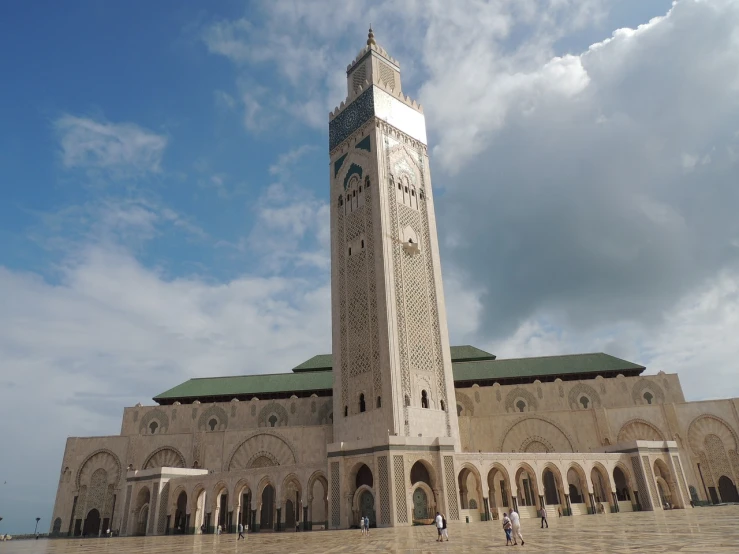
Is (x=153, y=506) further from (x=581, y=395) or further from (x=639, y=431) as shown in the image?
(x=639, y=431)

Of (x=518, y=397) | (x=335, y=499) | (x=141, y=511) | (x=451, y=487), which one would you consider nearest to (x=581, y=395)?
(x=518, y=397)

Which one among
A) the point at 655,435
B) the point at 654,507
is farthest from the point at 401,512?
the point at 655,435

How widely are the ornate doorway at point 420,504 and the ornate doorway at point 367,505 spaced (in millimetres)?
1542

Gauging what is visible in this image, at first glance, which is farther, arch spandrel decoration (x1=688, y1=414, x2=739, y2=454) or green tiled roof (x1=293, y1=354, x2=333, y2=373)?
green tiled roof (x1=293, y1=354, x2=333, y2=373)

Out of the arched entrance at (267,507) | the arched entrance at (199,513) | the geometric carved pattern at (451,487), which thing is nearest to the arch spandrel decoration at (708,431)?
the geometric carved pattern at (451,487)

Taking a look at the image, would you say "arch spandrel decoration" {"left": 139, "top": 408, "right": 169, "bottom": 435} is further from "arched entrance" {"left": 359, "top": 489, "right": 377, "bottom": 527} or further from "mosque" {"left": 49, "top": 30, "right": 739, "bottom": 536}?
"arched entrance" {"left": 359, "top": 489, "right": 377, "bottom": 527}

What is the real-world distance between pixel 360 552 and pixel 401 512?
951 cm

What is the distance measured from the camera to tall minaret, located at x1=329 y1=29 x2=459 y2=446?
72.7 feet

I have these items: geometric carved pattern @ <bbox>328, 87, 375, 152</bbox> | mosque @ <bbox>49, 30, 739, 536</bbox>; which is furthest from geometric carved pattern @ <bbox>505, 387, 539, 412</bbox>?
geometric carved pattern @ <bbox>328, 87, 375, 152</bbox>

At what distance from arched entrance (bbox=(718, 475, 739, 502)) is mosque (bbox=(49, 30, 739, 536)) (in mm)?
74

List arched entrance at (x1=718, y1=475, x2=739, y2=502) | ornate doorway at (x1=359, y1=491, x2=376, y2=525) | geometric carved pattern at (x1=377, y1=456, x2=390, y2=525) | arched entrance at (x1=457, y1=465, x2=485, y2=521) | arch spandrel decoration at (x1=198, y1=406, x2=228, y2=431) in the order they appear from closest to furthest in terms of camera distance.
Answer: geometric carved pattern at (x1=377, y1=456, x2=390, y2=525)
ornate doorway at (x1=359, y1=491, x2=376, y2=525)
arched entrance at (x1=457, y1=465, x2=485, y2=521)
arched entrance at (x1=718, y1=475, x2=739, y2=502)
arch spandrel decoration at (x1=198, y1=406, x2=228, y2=431)

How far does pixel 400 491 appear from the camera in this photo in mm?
18531

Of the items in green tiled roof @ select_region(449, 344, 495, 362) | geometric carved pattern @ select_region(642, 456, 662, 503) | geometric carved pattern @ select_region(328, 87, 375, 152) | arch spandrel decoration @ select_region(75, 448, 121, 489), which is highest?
geometric carved pattern @ select_region(328, 87, 375, 152)

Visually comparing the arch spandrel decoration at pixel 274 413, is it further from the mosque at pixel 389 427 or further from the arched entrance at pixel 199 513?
the arched entrance at pixel 199 513
